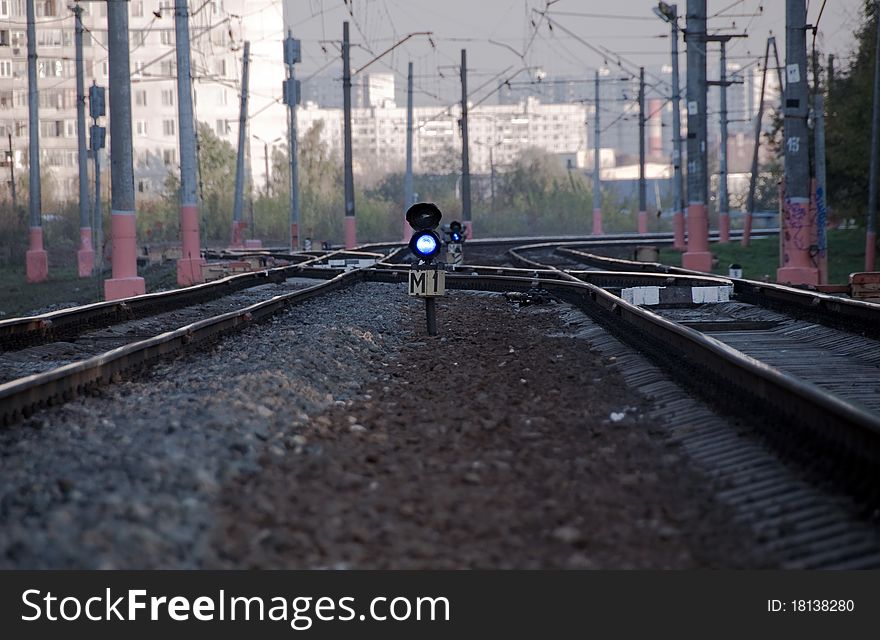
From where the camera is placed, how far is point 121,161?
24.9 m

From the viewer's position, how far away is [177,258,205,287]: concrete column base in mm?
31484

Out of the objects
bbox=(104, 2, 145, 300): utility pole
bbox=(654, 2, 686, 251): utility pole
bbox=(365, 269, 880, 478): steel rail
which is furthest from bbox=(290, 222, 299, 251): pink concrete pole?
bbox=(365, 269, 880, 478): steel rail

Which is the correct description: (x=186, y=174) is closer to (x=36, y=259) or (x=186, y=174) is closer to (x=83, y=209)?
(x=36, y=259)

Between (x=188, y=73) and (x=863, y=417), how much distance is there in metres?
28.6

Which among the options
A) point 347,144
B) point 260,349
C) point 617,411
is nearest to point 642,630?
point 617,411

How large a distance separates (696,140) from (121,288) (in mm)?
16752

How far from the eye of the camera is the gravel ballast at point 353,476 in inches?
199

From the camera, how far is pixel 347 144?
51094 millimetres

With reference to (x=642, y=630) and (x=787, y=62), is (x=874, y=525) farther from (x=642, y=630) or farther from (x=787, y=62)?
(x=787, y=62)

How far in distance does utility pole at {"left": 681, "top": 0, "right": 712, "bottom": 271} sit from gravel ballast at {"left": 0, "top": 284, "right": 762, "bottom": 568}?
896 inches

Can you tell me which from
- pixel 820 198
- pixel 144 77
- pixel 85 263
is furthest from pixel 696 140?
pixel 144 77

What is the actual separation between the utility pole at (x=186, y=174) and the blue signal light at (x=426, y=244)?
18141 mm

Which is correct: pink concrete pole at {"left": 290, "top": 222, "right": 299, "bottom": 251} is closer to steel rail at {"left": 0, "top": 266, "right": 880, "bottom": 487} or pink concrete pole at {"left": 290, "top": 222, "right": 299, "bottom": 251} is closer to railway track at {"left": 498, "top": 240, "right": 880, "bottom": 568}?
steel rail at {"left": 0, "top": 266, "right": 880, "bottom": 487}

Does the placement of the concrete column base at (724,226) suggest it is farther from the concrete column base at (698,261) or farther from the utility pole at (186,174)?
the utility pole at (186,174)
